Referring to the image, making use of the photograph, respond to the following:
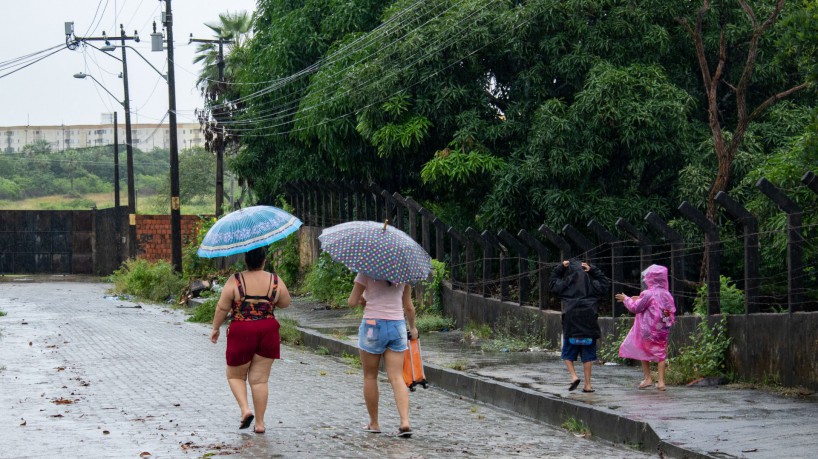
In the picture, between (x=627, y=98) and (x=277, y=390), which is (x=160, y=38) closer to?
(x=627, y=98)

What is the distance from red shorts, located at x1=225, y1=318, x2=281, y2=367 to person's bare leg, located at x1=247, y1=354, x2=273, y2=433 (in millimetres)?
62

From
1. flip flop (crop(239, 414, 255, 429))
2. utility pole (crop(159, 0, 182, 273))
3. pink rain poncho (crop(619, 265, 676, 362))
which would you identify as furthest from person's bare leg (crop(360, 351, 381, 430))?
utility pole (crop(159, 0, 182, 273))

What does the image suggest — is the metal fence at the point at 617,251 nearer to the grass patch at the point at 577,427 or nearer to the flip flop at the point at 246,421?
the grass patch at the point at 577,427

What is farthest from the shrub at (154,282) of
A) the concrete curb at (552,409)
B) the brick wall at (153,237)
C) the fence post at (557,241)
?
the concrete curb at (552,409)

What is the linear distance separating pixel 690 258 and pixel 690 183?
1472 millimetres

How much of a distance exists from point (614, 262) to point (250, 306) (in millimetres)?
6773

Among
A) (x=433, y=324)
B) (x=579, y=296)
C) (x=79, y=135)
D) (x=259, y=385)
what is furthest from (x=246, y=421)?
(x=79, y=135)

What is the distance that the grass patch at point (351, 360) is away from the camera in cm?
1602

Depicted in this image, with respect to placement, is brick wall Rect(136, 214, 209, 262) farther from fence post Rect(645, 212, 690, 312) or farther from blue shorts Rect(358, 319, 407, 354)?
blue shorts Rect(358, 319, 407, 354)

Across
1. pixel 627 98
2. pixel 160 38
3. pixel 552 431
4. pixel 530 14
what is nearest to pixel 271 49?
pixel 160 38

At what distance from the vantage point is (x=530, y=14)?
2211cm

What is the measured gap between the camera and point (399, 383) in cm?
920

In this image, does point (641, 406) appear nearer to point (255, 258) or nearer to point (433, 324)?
point (255, 258)

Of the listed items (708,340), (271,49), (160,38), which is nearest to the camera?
(708,340)
